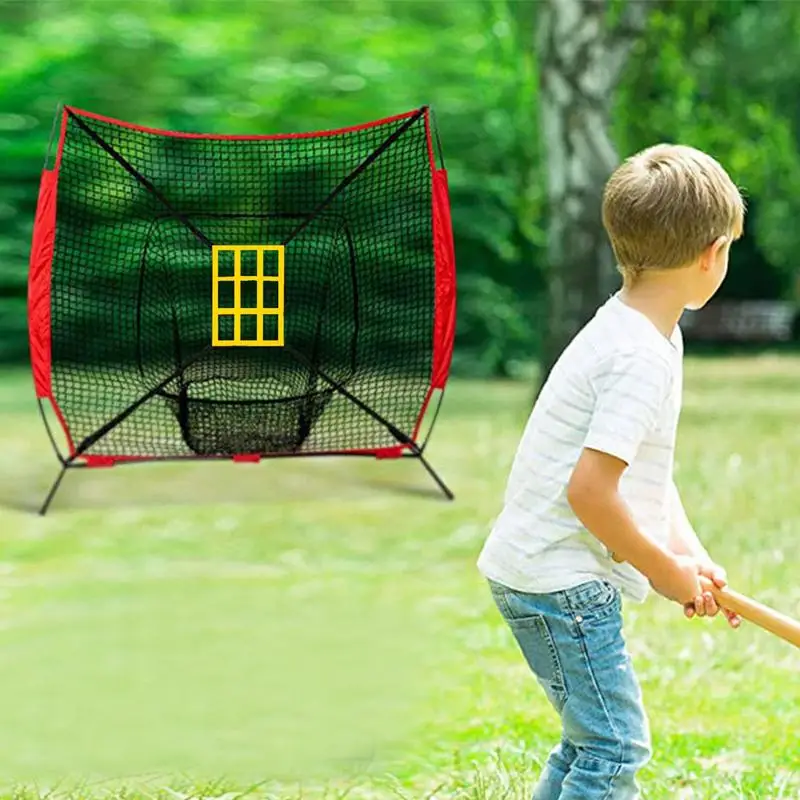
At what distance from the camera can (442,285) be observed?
3668 mm

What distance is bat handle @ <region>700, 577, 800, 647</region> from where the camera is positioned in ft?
6.55

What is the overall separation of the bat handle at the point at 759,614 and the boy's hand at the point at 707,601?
0.01m

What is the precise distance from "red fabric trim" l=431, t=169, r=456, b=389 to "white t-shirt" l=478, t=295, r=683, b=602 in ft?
4.97

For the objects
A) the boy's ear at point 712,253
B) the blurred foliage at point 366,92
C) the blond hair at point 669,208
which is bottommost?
the boy's ear at point 712,253

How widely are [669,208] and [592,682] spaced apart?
2.01ft

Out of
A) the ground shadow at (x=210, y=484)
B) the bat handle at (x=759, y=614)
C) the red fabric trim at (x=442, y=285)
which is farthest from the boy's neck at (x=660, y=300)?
the ground shadow at (x=210, y=484)

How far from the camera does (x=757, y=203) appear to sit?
14.0 metres

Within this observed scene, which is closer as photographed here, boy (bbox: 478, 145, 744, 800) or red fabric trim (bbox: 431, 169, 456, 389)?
boy (bbox: 478, 145, 744, 800)

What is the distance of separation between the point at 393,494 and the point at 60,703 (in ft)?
8.93

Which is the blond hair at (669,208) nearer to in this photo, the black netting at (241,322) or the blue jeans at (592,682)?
the blue jeans at (592,682)

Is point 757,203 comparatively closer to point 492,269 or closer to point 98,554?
point 492,269

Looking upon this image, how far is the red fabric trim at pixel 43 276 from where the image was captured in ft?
12.1

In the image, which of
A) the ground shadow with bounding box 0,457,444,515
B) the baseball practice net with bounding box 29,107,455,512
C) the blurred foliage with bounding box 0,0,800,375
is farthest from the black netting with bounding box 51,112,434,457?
the blurred foliage with bounding box 0,0,800,375

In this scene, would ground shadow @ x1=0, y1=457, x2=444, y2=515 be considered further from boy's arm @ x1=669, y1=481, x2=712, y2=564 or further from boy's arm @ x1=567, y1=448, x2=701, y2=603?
boy's arm @ x1=567, y1=448, x2=701, y2=603
